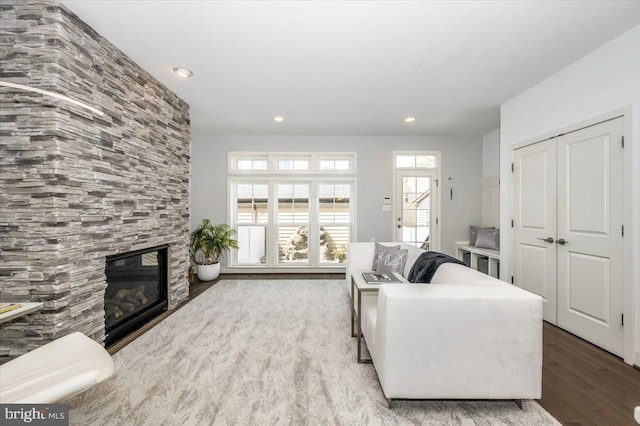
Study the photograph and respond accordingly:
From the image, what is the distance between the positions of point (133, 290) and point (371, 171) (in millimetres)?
4127

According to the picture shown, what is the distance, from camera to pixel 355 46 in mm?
2412

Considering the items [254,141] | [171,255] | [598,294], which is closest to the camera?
[598,294]

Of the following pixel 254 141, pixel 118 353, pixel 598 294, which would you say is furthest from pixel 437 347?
pixel 254 141

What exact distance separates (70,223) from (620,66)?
4473 millimetres

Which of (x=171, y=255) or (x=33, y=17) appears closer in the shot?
(x=33, y=17)

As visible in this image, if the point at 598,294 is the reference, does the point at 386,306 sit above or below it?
above

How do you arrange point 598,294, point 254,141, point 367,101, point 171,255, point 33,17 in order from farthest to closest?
Answer: 1. point 254,141
2. point 367,101
3. point 171,255
4. point 598,294
5. point 33,17

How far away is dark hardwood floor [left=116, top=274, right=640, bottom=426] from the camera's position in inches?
65.2

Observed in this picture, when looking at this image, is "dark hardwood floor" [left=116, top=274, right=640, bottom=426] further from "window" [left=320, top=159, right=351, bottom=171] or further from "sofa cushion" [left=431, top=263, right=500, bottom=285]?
"window" [left=320, top=159, right=351, bottom=171]

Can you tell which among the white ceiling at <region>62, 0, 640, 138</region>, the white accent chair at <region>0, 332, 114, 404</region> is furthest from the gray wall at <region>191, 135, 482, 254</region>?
the white accent chair at <region>0, 332, 114, 404</region>

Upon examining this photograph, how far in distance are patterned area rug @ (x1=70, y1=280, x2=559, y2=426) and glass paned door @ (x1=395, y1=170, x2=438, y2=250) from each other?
278cm

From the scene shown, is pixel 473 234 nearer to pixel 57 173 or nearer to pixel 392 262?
pixel 392 262

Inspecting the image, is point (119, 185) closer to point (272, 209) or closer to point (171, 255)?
point (171, 255)

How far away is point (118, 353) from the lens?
2383mm
